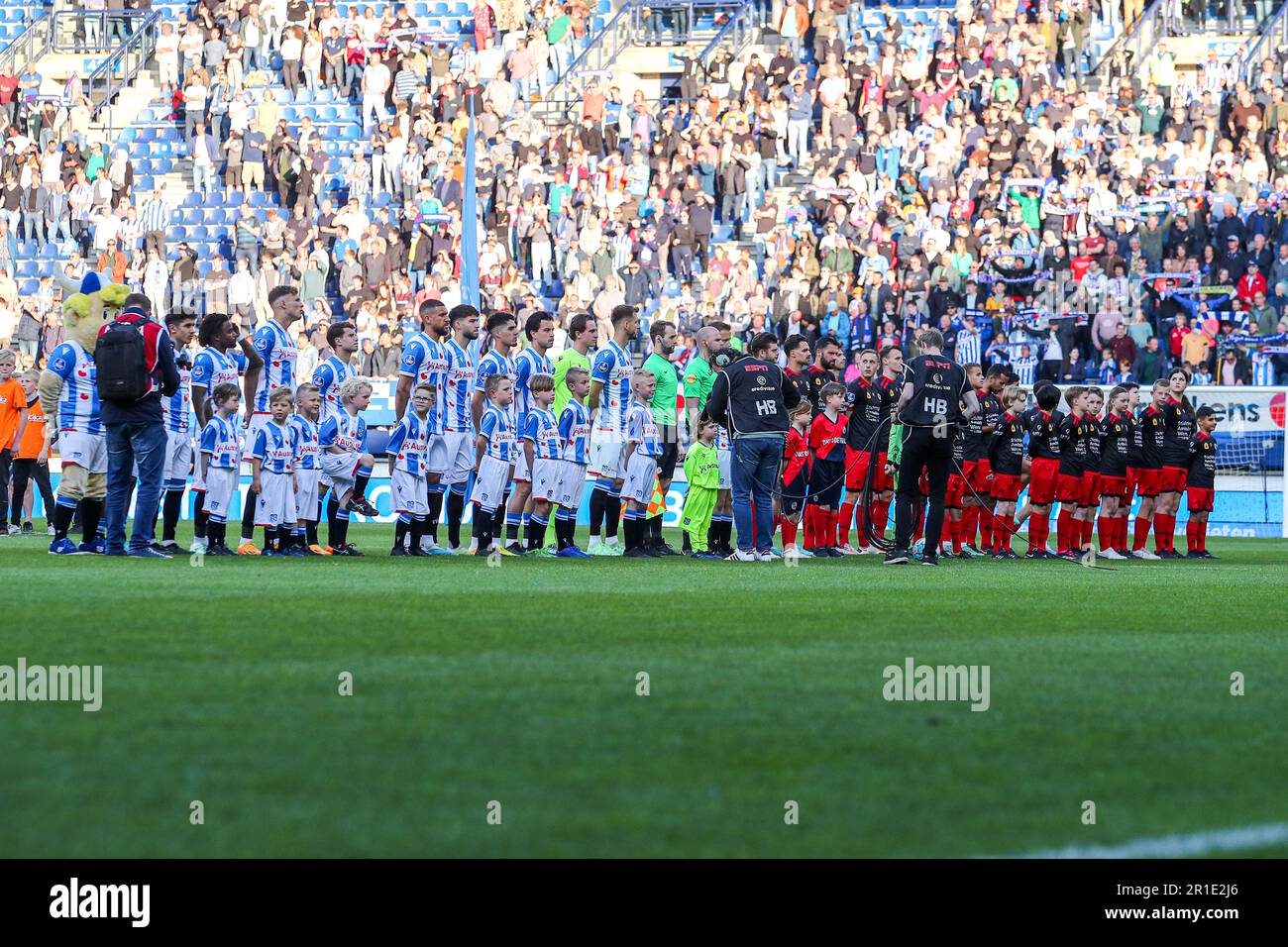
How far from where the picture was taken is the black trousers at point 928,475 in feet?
54.2

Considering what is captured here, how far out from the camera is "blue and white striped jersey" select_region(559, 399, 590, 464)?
17516 millimetres

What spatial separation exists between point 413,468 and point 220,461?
1755mm

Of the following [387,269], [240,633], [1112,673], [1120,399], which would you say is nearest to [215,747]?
[240,633]

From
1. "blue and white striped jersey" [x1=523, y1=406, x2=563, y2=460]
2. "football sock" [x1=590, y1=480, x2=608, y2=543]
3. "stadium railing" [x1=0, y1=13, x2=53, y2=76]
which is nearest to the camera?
"blue and white striped jersey" [x1=523, y1=406, x2=563, y2=460]

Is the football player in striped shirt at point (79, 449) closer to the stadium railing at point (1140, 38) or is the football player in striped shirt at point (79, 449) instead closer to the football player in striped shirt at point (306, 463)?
the football player in striped shirt at point (306, 463)

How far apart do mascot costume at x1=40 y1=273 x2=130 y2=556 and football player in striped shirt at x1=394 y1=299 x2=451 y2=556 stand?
8.63 ft

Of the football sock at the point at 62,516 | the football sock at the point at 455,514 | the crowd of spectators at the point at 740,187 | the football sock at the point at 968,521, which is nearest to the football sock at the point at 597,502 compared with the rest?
the football sock at the point at 455,514

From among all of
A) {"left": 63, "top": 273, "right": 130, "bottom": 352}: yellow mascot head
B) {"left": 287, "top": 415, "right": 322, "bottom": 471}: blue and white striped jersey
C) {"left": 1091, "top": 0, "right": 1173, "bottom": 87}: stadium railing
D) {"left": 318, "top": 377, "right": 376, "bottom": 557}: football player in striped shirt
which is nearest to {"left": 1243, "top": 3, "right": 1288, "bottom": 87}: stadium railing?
{"left": 1091, "top": 0, "right": 1173, "bottom": 87}: stadium railing

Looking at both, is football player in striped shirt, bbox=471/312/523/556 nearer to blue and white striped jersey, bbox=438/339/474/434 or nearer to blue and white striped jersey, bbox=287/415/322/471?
blue and white striped jersey, bbox=438/339/474/434

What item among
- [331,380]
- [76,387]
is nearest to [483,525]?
[331,380]

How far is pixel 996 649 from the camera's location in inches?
357

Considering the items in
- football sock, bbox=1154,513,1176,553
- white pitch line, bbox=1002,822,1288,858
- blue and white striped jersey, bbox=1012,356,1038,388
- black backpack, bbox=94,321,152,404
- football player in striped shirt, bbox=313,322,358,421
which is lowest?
football sock, bbox=1154,513,1176,553

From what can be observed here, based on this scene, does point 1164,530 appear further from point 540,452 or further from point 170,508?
point 170,508
